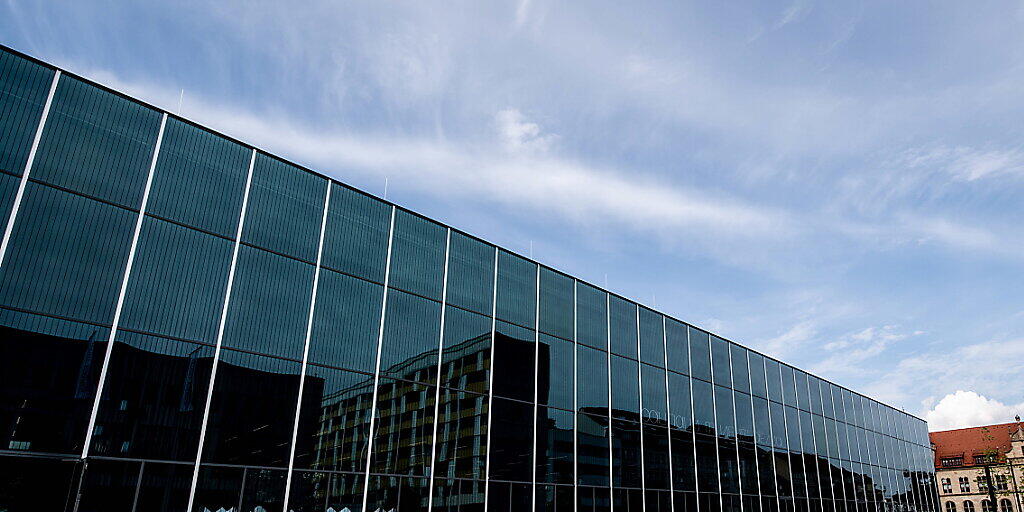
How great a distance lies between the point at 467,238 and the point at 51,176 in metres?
16.7

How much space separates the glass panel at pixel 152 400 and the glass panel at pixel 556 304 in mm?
17580

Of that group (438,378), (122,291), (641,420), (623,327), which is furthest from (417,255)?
(641,420)

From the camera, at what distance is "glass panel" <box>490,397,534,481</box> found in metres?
29.2

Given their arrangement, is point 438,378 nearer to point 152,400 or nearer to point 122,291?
point 152,400

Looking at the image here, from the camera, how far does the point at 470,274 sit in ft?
101

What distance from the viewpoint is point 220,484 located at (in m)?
20.5

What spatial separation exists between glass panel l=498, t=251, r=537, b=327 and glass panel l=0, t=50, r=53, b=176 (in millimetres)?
19500

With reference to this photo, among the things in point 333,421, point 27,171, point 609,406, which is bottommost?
point 333,421

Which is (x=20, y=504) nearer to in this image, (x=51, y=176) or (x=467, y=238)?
(x=51, y=176)

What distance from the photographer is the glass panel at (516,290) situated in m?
32.3

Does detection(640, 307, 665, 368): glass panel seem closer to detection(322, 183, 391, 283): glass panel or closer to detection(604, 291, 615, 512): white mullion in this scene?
detection(604, 291, 615, 512): white mullion

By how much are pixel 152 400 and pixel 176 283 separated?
12.3ft

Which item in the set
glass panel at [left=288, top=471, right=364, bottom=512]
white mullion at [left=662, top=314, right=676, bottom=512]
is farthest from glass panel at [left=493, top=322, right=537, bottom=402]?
white mullion at [left=662, top=314, right=676, bottom=512]

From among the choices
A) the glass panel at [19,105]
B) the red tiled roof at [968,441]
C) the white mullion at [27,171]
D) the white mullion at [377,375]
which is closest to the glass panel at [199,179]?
the white mullion at [27,171]
